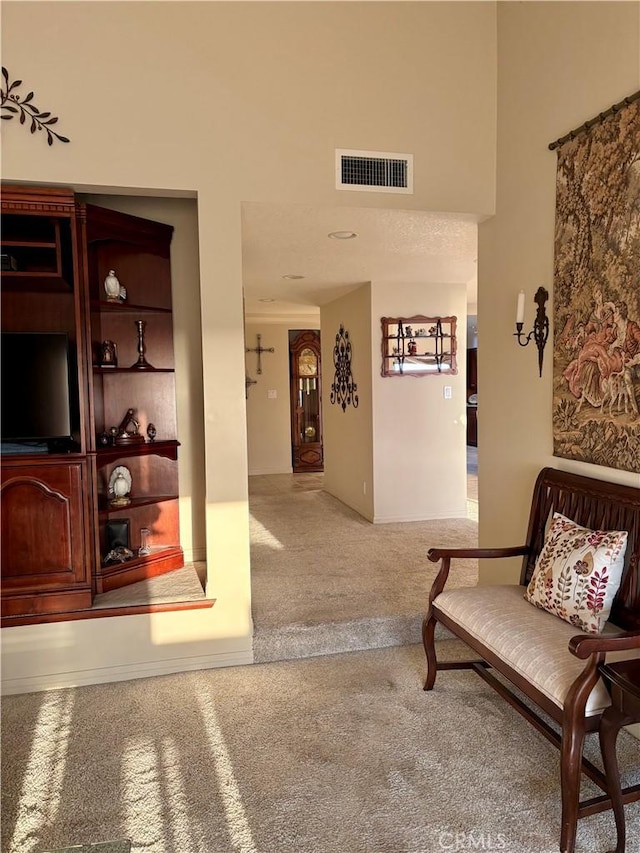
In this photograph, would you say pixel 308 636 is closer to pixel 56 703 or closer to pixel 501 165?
pixel 56 703

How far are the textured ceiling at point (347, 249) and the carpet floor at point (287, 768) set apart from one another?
2435mm

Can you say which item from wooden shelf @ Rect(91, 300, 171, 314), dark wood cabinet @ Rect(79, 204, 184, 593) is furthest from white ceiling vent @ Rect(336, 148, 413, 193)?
wooden shelf @ Rect(91, 300, 171, 314)

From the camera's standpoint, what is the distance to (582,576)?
2.18 meters

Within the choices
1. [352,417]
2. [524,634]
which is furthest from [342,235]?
[352,417]

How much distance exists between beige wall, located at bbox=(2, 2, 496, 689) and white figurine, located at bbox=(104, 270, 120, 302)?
57 cm

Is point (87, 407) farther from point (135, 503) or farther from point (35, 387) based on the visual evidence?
point (135, 503)

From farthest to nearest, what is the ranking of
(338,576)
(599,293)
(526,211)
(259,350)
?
(259,350)
(338,576)
(526,211)
(599,293)

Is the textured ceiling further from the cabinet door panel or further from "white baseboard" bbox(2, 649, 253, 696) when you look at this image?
"white baseboard" bbox(2, 649, 253, 696)

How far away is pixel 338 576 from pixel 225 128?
9.19 ft

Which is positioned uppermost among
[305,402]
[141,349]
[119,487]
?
[141,349]

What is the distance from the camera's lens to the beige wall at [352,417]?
18.5 feet

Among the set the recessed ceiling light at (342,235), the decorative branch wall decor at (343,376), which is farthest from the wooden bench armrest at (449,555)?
the decorative branch wall decor at (343,376)

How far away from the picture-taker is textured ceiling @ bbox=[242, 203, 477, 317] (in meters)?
3.26

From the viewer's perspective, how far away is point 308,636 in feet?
10.3
